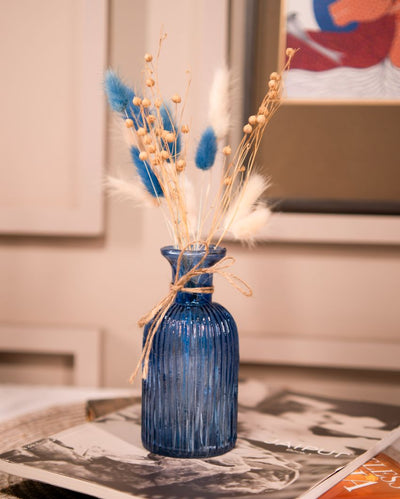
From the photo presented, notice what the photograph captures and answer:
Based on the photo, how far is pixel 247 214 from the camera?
544mm

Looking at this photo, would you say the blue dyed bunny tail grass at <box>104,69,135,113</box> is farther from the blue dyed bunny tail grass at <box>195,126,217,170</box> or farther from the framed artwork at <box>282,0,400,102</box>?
the framed artwork at <box>282,0,400,102</box>

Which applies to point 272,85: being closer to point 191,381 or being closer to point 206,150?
point 206,150

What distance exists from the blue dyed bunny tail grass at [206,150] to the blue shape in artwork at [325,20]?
0.31 meters

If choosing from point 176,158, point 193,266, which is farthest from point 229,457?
point 176,158

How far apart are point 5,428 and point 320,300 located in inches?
16.9

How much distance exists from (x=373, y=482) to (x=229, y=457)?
0.12 metres

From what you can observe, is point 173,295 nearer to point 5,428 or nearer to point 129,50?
point 5,428

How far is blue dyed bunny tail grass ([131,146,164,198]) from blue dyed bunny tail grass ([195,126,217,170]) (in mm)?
45

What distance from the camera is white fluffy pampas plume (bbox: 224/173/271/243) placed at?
0.52m

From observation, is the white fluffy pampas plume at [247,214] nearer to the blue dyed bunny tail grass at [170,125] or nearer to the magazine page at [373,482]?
the blue dyed bunny tail grass at [170,125]

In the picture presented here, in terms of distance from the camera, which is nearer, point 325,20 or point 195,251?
point 195,251

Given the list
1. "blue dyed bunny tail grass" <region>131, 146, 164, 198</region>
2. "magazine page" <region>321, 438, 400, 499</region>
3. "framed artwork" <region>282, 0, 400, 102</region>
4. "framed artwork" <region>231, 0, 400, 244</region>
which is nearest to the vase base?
"magazine page" <region>321, 438, 400, 499</region>

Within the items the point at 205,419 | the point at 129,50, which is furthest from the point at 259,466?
the point at 129,50

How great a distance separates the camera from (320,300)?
0.82m
